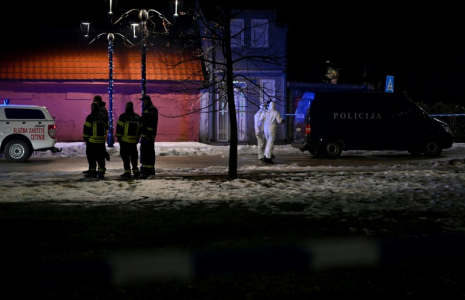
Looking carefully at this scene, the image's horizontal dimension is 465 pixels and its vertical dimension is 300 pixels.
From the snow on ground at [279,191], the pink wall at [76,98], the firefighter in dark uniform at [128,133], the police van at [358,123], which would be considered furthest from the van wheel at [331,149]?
the pink wall at [76,98]

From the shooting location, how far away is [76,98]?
28.4 meters

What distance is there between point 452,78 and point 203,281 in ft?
131

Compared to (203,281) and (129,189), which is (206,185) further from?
(203,281)

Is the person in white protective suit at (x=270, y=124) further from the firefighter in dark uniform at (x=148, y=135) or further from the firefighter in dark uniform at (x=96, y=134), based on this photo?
the firefighter in dark uniform at (x=96, y=134)

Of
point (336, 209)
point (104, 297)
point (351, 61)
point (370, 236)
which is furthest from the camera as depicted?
point (351, 61)

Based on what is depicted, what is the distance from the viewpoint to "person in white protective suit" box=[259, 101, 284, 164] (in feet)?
57.5

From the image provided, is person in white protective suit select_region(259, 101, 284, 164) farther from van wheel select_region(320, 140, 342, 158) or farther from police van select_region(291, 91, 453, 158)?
van wheel select_region(320, 140, 342, 158)

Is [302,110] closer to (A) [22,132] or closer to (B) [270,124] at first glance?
(B) [270,124]

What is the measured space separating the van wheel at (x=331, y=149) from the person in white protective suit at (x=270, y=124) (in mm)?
2246

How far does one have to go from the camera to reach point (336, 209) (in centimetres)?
891

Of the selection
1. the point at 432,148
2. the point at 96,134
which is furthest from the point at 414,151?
the point at 96,134

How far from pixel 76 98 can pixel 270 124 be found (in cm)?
1378

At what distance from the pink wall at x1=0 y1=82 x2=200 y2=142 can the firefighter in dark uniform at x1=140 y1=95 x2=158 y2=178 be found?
14848mm

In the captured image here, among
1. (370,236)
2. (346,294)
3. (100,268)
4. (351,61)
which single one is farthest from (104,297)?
(351,61)
